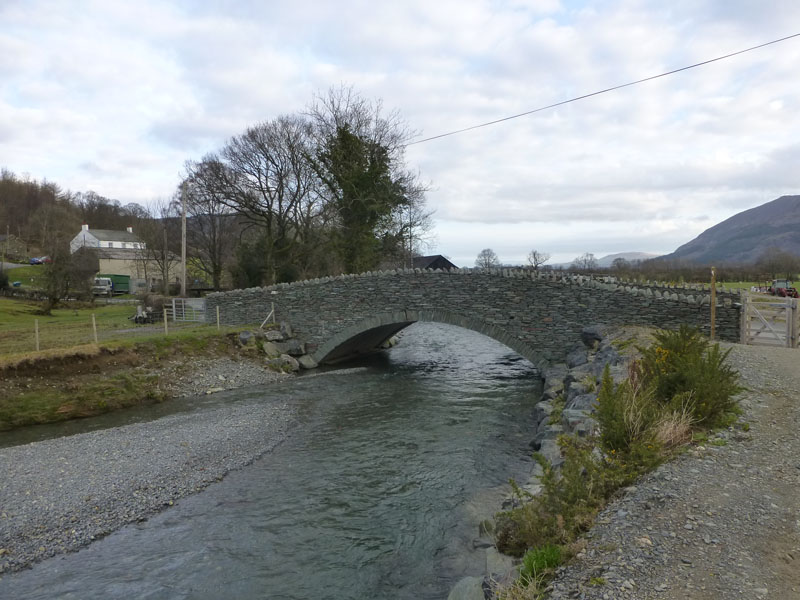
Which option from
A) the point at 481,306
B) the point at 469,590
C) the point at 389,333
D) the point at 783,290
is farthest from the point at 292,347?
the point at 783,290

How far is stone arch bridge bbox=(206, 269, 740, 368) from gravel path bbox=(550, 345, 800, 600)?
852 centimetres

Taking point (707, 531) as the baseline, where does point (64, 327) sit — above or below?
above

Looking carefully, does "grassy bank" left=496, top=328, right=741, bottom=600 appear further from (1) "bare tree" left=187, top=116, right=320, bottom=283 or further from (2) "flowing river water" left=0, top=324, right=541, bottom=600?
(1) "bare tree" left=187, top=116, right=320, bottom=283

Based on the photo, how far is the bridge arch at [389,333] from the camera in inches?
675

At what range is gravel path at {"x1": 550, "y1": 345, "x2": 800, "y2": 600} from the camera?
3.74m

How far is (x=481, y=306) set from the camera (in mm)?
17703

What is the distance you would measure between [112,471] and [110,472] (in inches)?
1.9

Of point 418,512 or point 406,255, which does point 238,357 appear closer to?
point 418,512

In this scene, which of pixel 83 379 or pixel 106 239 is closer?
pixel 83 379

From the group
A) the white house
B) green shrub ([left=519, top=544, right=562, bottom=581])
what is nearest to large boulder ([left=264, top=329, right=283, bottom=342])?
green shrub ([left=519, top=544, right=562, bottom=581])

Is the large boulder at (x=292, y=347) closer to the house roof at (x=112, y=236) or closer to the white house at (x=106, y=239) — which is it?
the white house at (x=106, y=239)

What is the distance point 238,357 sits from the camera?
1945 centimetres

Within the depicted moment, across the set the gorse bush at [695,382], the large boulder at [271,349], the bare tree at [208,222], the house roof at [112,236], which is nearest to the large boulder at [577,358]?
the gorse bush at [695,382]

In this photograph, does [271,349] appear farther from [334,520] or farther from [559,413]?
[334,520]
